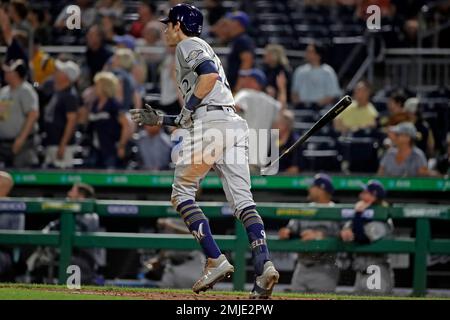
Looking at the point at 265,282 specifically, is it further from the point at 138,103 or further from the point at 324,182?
the point at 138,103

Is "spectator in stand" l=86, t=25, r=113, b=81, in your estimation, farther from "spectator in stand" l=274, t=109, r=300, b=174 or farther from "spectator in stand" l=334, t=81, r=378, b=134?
"spectator in stand" l=334, t=81, r=378, b=134

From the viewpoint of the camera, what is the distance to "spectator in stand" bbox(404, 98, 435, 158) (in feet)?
41.1

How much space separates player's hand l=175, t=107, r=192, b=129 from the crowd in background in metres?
4.21

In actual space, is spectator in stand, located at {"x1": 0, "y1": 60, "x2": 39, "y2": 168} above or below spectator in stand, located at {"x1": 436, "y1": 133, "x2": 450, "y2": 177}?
above

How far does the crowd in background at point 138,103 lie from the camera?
12383 millimetres

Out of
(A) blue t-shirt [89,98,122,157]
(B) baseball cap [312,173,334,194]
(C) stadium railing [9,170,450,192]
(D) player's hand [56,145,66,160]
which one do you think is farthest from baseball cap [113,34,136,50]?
(B) baseball cap [312,173,334,194]

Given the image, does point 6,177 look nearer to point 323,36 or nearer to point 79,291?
point 79,291

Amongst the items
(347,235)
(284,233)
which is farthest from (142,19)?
(347,235)

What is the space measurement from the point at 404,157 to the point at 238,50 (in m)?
2.56

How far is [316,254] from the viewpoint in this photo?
10984 millimetres
